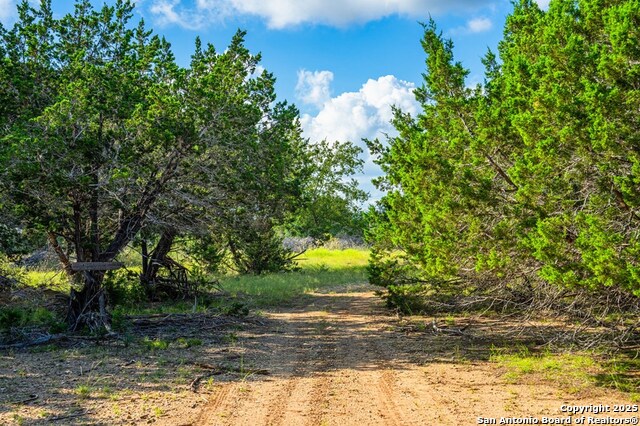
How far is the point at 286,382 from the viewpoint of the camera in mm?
8258

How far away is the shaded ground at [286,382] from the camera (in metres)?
6.66

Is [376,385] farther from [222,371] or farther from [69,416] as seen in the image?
[69,416]

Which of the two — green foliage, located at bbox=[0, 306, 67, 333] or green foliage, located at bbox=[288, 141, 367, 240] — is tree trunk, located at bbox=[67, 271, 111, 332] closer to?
green foliage, located at bbox=[0, 306, 67, 333]

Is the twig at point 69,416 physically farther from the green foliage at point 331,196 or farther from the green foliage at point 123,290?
the green foliage at point 331,196

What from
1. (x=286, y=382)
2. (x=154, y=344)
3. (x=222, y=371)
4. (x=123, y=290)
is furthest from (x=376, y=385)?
(x=123, y=290)

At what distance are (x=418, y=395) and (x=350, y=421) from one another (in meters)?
1.51

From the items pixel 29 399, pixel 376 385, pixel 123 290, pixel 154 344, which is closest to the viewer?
pixel 29 399

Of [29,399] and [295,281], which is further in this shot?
[295,281]

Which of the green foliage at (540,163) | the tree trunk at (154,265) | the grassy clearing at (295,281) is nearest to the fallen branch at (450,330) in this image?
the green foliage at (540,163)

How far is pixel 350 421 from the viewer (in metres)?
6.37

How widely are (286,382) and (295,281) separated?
16875 millimetres

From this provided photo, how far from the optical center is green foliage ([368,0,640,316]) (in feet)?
22.4

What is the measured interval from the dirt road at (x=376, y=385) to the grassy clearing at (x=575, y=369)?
0.25m

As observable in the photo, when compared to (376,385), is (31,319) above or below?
above
